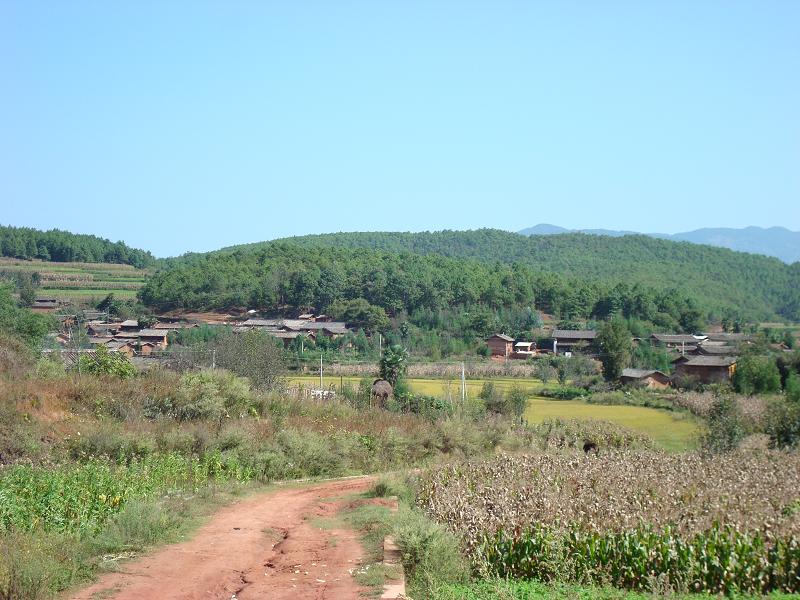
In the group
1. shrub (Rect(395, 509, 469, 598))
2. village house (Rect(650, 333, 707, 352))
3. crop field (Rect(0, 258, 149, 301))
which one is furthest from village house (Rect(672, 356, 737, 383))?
shrub (Rect(395, 509, 469, 598))

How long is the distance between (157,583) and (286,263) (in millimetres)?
82352

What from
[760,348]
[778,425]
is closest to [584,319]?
[760,348]

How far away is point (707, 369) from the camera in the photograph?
5950 cm

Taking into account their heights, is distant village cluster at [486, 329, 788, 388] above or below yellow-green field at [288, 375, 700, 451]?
above

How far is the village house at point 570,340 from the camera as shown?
76756mm

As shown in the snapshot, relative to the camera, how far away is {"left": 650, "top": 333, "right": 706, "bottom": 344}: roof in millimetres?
79250

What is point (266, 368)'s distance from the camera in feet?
115

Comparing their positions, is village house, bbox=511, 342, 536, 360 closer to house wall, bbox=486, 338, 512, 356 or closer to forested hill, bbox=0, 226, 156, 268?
house wall, bbox=486, 338, 512, 356

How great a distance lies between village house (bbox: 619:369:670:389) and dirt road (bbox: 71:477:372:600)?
45886 millimetres

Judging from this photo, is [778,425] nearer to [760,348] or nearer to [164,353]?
[164,353]

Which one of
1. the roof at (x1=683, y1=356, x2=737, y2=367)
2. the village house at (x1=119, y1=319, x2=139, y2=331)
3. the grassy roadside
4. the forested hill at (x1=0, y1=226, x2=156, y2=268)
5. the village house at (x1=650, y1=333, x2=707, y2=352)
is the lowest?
the grassy roadside

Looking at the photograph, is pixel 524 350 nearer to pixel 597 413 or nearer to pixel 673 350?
pixel 673 350

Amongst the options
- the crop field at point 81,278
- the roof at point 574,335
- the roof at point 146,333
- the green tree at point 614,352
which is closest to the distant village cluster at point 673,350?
the roof at point 574,335

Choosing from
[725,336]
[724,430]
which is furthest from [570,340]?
[724,430]
